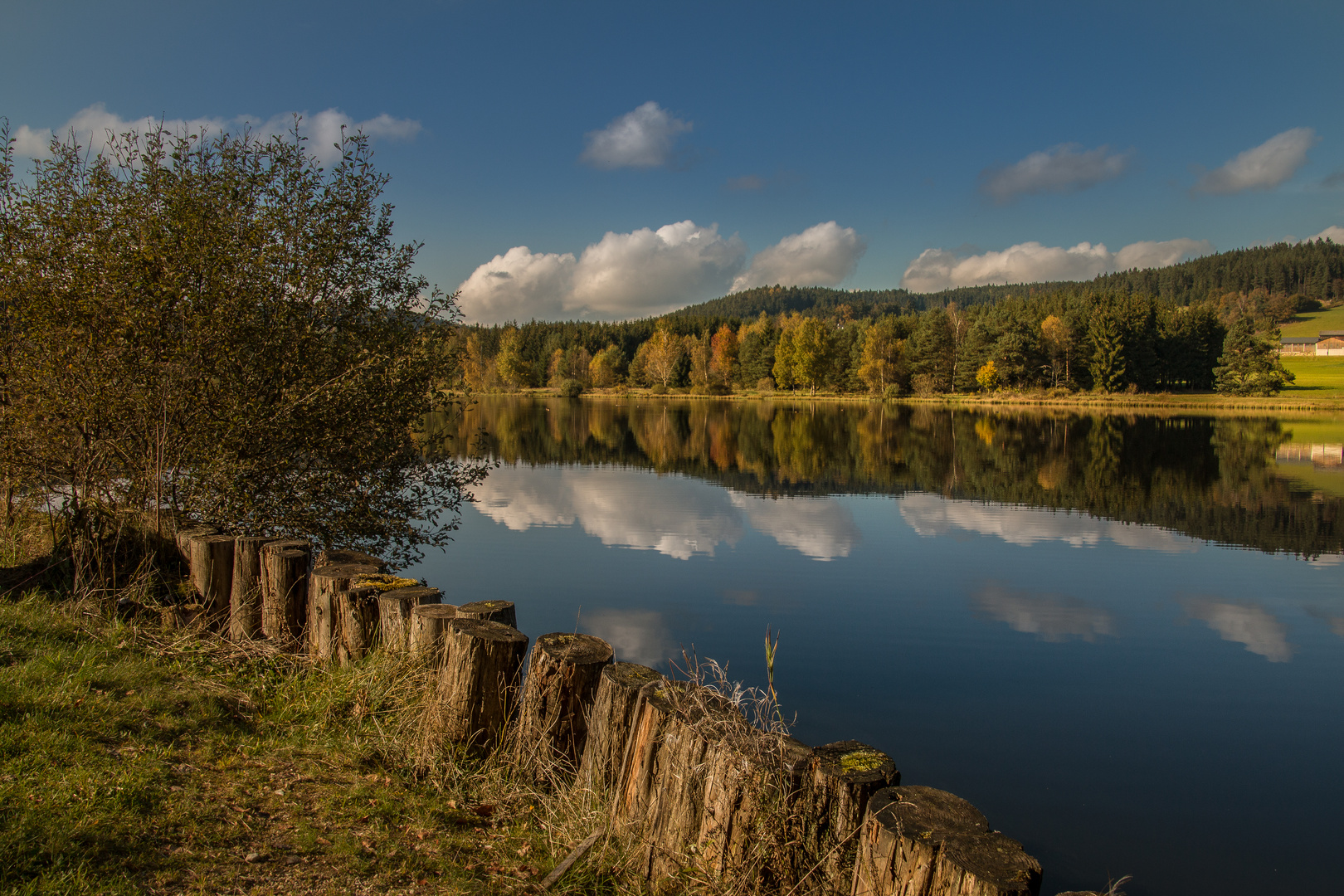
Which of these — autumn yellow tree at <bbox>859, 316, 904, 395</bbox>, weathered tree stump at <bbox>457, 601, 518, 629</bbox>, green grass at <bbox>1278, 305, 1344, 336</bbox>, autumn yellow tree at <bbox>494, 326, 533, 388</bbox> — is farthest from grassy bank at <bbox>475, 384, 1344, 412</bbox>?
weathered tree stump at <bbox>457, 601, 518, 629</bbox>

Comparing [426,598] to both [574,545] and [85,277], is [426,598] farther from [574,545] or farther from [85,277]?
[574,545]

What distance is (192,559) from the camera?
725 cm

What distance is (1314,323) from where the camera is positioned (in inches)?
6201

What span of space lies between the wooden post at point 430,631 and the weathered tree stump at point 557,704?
32.9 inches

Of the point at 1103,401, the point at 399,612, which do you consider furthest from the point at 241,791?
the point at 1103,401

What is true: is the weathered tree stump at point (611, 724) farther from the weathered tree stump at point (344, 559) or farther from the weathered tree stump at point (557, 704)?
the weathered tree stump at point (344, 559)

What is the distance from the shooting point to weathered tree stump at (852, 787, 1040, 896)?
8.99 feet

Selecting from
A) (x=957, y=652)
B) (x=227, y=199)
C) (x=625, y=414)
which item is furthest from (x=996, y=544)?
(x=625, y=414)

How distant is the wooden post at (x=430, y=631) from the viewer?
5.36 meters

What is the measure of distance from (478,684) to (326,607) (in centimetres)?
205

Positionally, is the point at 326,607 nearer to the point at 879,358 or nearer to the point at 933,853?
the point at 933,853

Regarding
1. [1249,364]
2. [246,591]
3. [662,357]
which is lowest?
[246,591]

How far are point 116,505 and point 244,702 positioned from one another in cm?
394

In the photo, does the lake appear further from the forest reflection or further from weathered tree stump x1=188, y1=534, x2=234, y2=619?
weathered tree stump x1=188, y1=534, x2=234, y2=619
